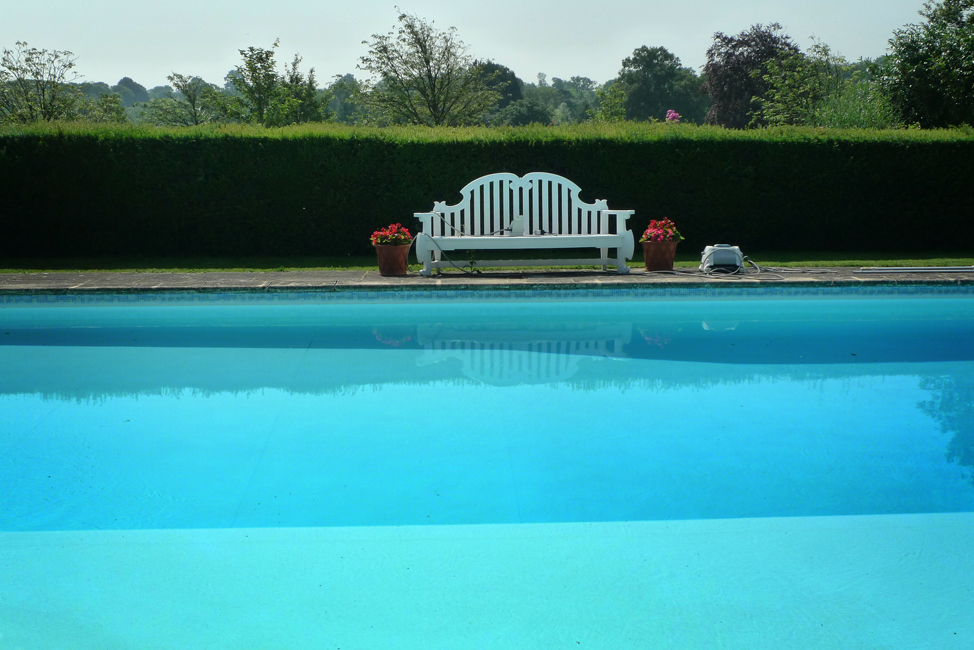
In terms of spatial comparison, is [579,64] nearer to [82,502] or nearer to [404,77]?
[404,77]

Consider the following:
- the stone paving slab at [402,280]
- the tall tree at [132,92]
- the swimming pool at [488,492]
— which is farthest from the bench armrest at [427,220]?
the tall tree at [132,92]

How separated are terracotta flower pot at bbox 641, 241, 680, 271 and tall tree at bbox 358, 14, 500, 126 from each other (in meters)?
17.0

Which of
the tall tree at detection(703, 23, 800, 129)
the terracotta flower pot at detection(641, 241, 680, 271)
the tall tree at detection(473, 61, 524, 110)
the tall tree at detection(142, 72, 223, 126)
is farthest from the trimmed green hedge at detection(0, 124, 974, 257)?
the tall tree at detection(473, 61, 524, 110)

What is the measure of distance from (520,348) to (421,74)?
20.8 metres

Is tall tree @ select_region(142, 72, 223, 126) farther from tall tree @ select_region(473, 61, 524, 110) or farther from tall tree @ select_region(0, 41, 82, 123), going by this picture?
tall tree @ select_region(473, 61, 524, 110)

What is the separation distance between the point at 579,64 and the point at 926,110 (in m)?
7.82

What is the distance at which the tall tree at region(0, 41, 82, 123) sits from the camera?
24938 millimetres

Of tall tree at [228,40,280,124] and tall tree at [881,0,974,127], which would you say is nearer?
tall tree at [881,0,974,127]

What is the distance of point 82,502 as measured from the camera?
338cm

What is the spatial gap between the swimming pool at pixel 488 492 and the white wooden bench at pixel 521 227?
2182 mm

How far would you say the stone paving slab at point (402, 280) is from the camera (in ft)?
26.3

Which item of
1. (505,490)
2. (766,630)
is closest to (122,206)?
(505,490)

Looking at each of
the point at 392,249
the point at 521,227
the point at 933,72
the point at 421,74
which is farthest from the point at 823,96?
the point at 392,249

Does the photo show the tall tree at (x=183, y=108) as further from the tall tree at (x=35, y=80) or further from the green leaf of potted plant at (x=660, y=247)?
the green leaf of potted plant at (x=660, y=247)
